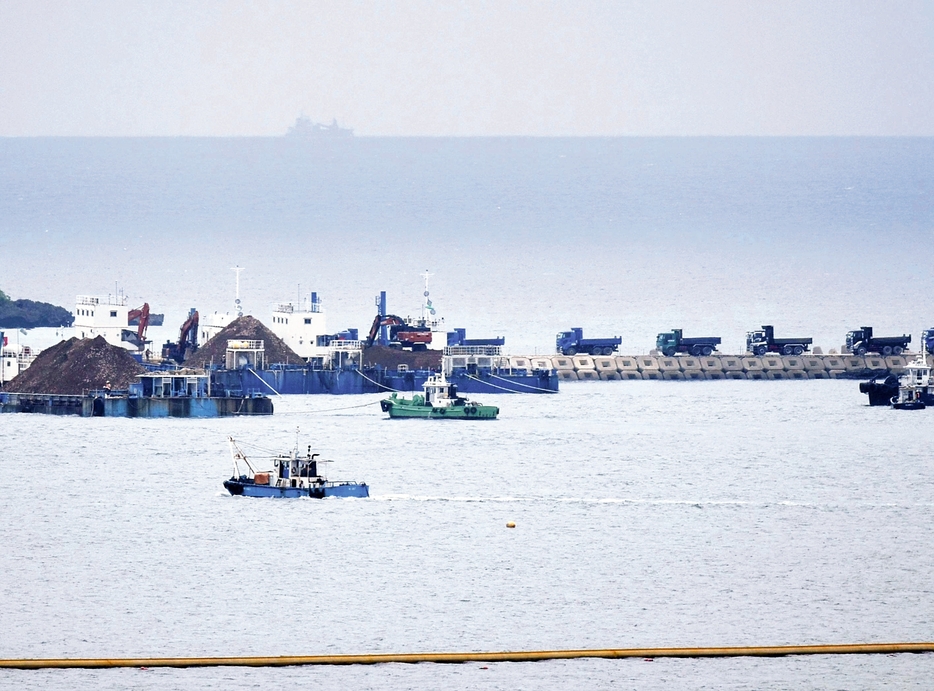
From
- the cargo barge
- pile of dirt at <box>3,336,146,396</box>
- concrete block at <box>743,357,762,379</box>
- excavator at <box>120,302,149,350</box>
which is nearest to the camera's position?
the cargo barge

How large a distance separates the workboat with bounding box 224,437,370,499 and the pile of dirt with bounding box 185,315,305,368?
47999 millimetres

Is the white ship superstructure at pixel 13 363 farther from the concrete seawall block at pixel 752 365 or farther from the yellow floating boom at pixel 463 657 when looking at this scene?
the yellow floating boom at pixel 463 657

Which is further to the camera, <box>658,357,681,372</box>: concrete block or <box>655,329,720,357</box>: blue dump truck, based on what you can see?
<box>655,329,720,357</box>: blue dump truck

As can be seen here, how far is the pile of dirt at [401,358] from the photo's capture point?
124062 millimetres

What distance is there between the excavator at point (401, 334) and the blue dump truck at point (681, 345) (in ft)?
53.3

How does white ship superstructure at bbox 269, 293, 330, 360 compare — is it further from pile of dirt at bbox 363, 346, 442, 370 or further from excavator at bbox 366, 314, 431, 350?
pile of dirt at bbox 363, 346, 442, 370

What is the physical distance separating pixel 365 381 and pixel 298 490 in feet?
151

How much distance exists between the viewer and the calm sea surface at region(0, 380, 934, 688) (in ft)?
174

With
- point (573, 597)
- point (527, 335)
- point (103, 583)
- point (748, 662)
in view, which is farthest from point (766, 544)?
point (527, 335)

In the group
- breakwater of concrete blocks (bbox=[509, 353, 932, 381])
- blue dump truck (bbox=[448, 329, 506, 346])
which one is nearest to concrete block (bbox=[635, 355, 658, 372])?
breakwater of concrete blocks (bbox=[509, 353, 932, 381])

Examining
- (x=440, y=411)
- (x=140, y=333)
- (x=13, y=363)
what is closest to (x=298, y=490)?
(x=440, y=411)

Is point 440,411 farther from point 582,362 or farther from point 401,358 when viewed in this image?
point 582,362

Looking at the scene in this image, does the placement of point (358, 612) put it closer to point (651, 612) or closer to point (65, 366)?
point (651, 612)

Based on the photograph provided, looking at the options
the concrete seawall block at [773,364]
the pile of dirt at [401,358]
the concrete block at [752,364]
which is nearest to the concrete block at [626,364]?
the concrete block at [752,364]
